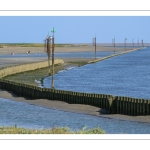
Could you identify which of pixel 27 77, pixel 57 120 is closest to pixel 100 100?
pixel 57 120

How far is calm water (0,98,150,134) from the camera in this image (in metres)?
28.1

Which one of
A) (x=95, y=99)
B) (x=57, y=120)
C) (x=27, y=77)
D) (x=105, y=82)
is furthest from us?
(x=27, y=77)

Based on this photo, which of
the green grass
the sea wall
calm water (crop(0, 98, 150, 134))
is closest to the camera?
calm water (crop(0, 98, 150, 134))

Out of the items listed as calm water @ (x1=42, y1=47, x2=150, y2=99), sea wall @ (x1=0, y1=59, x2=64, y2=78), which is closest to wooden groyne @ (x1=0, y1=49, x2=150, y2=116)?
calm water @ (x1=42, y1=47, x2=150, y2=99)

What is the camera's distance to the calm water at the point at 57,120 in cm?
2812

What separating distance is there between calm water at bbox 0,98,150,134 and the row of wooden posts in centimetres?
198

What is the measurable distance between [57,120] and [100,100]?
535cm

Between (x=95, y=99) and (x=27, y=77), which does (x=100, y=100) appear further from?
(x=27, y=77)

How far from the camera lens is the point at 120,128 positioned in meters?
28.1

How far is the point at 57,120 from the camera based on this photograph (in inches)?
1244

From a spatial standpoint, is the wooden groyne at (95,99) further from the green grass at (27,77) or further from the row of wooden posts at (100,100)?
the green grass at (27,77)

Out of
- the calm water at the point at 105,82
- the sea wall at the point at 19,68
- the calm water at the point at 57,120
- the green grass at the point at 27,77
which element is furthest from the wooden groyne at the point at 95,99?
the sea wall at the point at 19,68

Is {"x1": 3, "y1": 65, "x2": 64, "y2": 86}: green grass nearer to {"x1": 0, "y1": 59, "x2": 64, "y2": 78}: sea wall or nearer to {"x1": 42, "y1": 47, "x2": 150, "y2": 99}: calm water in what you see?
{"x1": 0, "y1": 59, "x2": 64, "y2": 78}: sea wall
